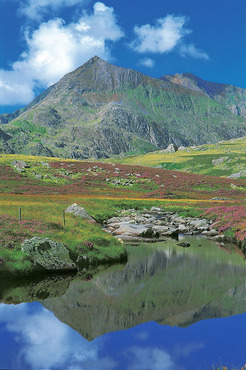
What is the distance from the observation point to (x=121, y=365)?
11.5 m

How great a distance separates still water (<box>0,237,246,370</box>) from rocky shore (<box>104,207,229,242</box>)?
12.3m

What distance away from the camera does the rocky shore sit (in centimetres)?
3719

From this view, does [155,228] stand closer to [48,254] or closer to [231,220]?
[231,220]

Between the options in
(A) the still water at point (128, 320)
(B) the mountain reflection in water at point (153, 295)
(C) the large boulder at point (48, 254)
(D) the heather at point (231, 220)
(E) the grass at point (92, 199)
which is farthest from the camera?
(D) the heather at point (231, 220)

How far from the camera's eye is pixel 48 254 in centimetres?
2212

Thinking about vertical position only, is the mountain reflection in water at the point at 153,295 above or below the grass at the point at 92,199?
below

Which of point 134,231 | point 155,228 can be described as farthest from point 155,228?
point 134,231

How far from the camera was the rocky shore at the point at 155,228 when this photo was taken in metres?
37.2

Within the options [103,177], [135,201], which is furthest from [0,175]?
[135,201]

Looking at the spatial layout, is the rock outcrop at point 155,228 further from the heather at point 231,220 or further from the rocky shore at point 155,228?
the heather at point 231,220

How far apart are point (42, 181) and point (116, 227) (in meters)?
56.2

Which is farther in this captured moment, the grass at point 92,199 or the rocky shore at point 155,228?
the rocky shore at point 155,228

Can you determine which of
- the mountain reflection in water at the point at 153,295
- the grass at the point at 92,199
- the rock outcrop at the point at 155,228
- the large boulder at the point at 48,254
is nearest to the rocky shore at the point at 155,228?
the rock outcrop at the point at 155,228

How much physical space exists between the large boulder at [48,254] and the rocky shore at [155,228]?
43.3 ft
